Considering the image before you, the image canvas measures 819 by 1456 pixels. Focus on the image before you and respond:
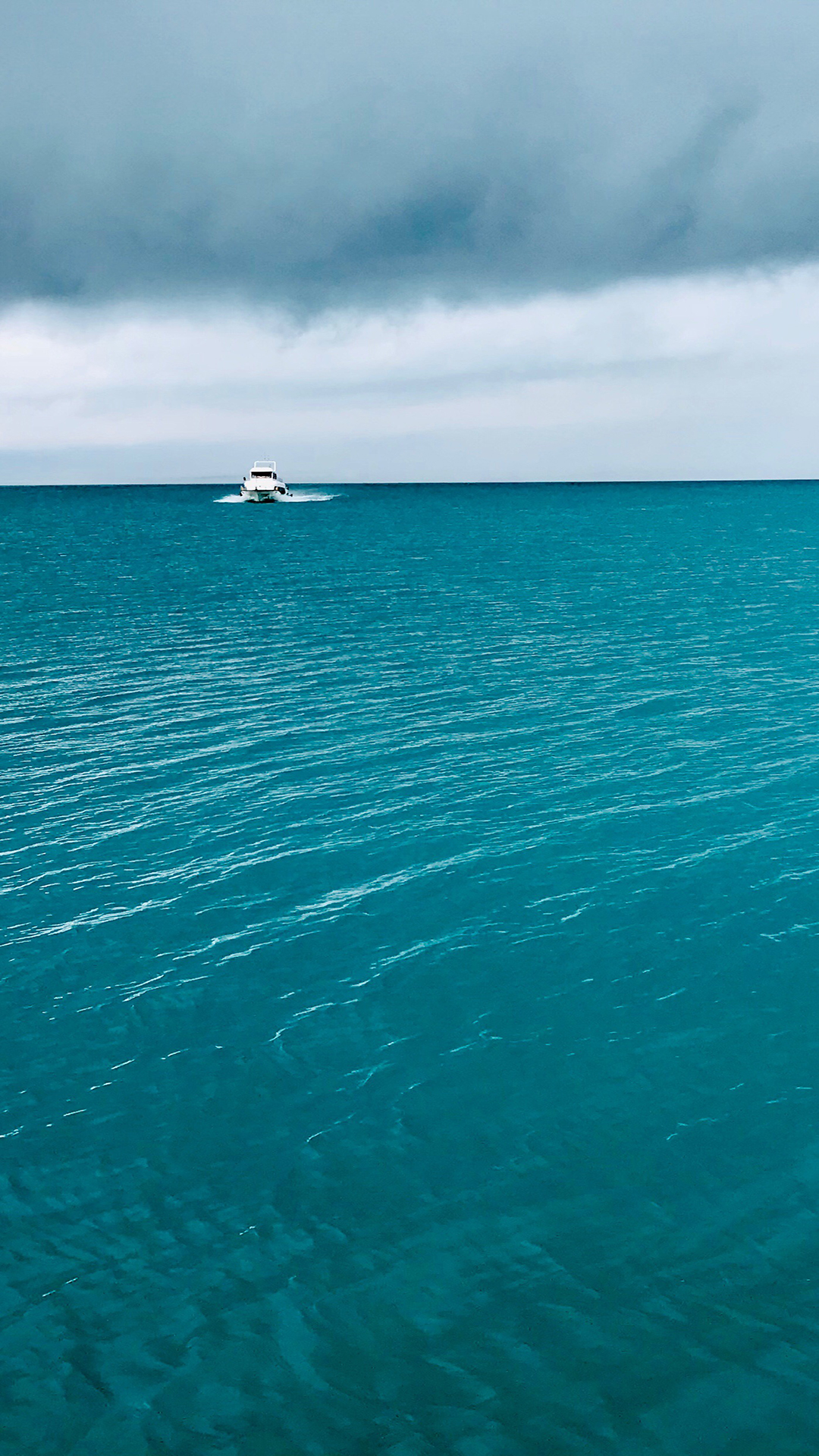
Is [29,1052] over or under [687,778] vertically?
under

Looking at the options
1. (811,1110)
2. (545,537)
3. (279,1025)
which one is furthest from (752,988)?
(545,537)

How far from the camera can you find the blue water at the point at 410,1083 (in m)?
13.6

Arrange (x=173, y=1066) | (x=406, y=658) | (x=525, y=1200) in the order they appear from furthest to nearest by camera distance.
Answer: (x=406, y=658) → (x=173, y=1066) → (x=525, y=1200)

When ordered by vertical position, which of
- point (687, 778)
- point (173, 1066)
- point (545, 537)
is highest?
point (545, 537)

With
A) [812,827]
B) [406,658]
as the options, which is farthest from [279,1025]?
[406,658]

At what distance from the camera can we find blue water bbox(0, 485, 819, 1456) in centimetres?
1365

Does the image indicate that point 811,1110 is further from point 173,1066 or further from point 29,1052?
point 29,1052

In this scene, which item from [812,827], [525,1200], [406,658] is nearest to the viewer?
[525,1200]

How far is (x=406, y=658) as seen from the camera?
6106cm

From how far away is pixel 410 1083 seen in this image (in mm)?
19875

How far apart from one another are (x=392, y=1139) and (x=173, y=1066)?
16.3 ft

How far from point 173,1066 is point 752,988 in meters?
12.8

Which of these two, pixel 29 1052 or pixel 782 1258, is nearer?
pixel 782 1258

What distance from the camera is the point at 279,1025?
71.8 feet
